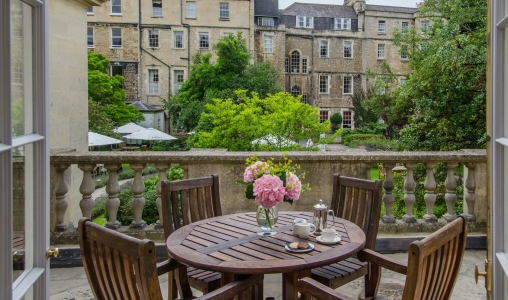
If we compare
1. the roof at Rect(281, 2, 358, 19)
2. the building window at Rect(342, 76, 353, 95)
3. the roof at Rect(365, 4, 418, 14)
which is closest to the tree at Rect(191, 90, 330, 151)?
the building window at Rect(342, 76, 353, 95)

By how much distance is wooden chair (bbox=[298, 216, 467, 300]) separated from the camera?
187cm

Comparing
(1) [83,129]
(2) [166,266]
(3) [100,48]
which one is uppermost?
(3) [100,48]

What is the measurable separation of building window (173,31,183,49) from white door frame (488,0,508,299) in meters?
33.5

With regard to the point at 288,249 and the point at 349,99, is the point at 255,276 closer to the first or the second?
the point at 288,249

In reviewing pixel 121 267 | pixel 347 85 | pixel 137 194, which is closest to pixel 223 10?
pixel 347 85

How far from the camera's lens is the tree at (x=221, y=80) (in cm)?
2612

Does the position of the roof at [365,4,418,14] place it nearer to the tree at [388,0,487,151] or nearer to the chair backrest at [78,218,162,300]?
the tree at [388,0,487,151]

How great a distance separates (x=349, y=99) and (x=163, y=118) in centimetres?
1519

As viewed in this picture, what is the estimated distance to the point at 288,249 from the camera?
2.57 meters

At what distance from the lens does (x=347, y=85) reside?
38.7 m

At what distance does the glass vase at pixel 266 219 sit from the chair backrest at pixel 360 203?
0.76 m

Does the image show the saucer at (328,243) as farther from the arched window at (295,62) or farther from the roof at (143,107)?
the arched window at (295,62)

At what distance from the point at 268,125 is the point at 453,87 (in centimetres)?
377

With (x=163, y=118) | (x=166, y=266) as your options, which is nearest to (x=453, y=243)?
(x=166, y=266)
